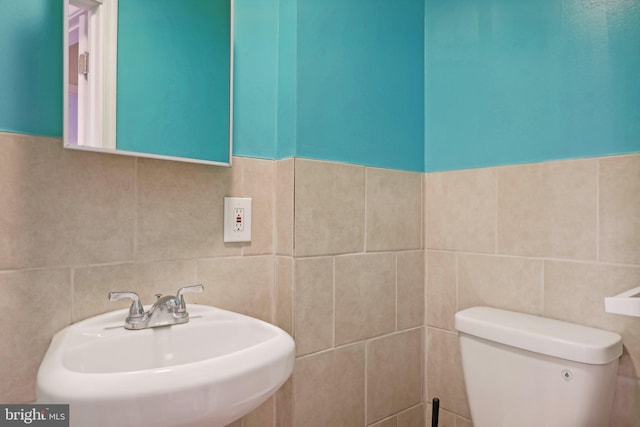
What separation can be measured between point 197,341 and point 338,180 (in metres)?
0.61

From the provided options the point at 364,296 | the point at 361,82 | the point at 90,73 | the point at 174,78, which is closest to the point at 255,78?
the point at 174,78

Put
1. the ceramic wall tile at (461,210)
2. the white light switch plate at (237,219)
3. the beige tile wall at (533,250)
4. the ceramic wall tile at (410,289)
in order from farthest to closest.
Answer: the ceramic wall tile at (410,289) → the ceramic wall tile at (461,210) → the white light switch plate at (237,219) → the beige tile wall at (533,250)

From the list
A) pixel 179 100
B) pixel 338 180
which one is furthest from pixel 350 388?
pixel 179 100

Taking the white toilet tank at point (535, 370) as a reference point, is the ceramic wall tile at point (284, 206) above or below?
above

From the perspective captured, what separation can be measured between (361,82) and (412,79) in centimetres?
26

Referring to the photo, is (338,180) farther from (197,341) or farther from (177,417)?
(177,417)

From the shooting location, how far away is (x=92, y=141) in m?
0.87

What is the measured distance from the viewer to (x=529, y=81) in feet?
3.87

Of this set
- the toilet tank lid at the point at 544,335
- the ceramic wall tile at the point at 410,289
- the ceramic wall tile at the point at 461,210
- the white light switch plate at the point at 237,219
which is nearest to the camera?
the toilet tank lid at the point at 544,335

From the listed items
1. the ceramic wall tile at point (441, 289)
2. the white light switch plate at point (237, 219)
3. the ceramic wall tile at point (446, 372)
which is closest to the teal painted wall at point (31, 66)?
the white light switch plate at point (237, 219)

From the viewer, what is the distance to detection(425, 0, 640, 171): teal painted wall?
1019mm

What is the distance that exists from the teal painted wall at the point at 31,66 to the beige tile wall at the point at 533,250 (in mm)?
1171

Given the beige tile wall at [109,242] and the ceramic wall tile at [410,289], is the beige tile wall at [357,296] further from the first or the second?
the beige tile wall at [109,242]

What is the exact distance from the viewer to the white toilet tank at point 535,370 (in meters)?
0.90
